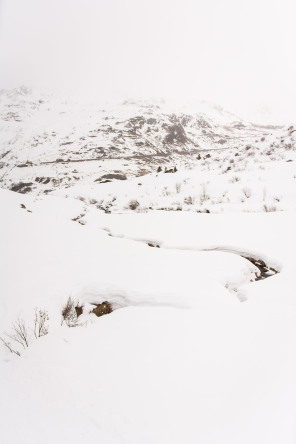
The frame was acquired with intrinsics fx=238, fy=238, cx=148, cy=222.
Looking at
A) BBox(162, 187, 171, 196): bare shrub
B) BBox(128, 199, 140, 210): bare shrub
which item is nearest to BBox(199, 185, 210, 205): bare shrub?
BBox(162, 187, 171, 196): bare shrub

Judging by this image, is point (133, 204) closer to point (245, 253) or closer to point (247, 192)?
point (247, 192)

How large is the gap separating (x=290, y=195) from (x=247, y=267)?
431cm

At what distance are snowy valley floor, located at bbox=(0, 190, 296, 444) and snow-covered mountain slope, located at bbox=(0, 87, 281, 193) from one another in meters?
16.3

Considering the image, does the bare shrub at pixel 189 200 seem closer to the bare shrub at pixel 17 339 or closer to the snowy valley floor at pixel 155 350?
the snowy valley floor at pixel 155 350

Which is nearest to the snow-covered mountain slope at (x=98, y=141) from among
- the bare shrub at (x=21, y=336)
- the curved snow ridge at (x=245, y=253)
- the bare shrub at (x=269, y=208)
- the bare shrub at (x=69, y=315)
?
the bare shrub at (x=269, y=208)

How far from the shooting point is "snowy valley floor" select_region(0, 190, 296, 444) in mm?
1507

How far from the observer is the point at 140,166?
31953 mm

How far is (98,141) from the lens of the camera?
139ft

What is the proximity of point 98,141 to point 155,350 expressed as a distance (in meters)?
43.9

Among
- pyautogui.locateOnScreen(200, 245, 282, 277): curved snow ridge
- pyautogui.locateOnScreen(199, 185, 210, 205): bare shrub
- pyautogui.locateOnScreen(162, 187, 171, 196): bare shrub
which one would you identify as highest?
pyautogui.locateOnScreen(200, 245, 282, 277): curved snow ridge

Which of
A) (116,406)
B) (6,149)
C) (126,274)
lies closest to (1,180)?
(6,149)

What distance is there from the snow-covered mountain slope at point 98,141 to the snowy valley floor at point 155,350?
16326 millimetres

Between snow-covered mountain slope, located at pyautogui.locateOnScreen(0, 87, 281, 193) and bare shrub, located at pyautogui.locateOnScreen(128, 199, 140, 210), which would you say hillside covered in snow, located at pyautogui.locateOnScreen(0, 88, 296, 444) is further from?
snow-covered mountain slope, located at pyautogui.locateOnScreen(0, 87, 281, 193)

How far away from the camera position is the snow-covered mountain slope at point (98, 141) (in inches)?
1125
